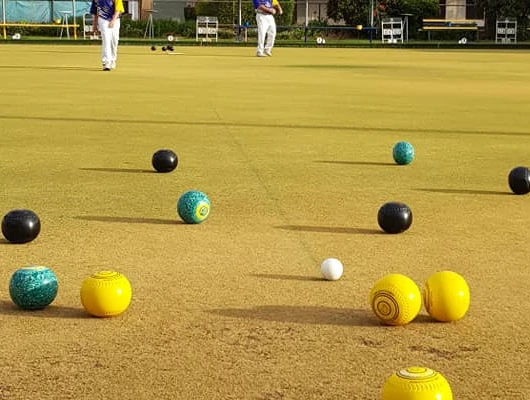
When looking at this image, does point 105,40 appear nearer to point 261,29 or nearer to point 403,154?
point 261,29

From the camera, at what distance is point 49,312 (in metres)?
4.18

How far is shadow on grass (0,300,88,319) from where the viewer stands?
4125 mm

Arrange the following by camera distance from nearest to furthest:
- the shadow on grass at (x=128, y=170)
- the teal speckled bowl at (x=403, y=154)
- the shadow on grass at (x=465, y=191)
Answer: the shadow on grass at (x=465, y=191) < the shadow on grass at (x=128, y=170) < the teal speckled bowl at (x=403, y=154)

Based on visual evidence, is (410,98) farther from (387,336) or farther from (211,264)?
(387,336)

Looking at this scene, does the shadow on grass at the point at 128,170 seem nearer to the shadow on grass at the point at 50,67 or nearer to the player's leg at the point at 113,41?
the player's leg at the point at 113,41

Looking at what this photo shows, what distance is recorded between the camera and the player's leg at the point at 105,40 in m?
22.4

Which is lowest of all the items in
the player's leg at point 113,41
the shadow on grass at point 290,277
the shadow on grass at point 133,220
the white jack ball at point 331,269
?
the shadow on grass at point 290,277

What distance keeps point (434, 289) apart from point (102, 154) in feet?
18.2

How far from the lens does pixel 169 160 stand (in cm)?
786

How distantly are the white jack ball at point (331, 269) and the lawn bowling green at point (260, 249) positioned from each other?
3 centimetres

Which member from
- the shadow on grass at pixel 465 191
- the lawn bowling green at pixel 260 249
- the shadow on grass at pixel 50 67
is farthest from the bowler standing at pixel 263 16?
the shadow on grass at pixel 465 191

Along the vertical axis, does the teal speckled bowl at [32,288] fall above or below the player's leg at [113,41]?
below

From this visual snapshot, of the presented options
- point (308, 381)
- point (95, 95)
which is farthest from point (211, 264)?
point (95, 95)

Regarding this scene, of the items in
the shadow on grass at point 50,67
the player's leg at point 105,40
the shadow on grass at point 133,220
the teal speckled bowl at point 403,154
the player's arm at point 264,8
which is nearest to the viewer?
the shadow on grass at point 133,220
